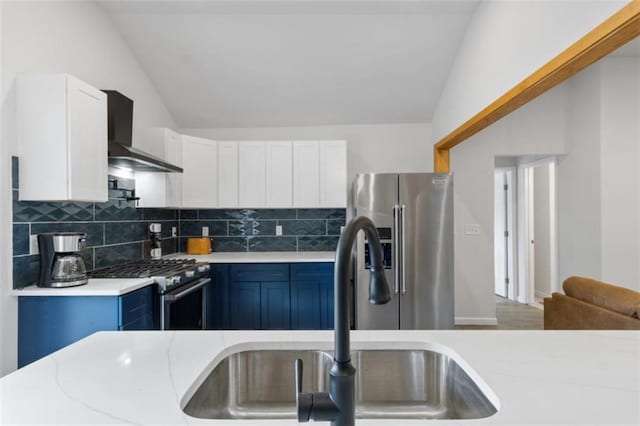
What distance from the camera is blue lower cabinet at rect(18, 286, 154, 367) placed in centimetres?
195

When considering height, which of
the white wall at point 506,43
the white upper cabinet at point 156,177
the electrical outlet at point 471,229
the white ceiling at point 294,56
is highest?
the white ceiling at point 294,56

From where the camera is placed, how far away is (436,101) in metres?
3.73

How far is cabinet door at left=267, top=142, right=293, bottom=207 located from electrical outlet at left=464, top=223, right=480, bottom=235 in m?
2.15

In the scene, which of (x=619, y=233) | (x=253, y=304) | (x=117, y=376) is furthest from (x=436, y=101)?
(x=117, y=376)

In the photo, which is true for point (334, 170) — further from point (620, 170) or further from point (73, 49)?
point (620, 170)

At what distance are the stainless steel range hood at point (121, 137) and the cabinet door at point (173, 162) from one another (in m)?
0.53

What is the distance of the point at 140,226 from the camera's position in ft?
10.5

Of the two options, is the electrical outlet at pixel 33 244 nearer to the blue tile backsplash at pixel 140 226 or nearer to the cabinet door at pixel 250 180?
the blue tile backsplash at pixel 140 226

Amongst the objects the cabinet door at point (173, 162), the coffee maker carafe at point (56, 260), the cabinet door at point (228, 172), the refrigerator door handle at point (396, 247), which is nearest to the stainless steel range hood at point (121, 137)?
the cabinet door at point (173, 162)

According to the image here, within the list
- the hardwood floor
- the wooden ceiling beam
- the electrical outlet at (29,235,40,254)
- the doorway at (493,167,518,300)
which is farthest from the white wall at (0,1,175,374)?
the doorway at (493,167,518,300)

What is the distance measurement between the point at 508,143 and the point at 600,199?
1111 mm

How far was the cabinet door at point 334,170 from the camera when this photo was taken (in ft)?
12.0

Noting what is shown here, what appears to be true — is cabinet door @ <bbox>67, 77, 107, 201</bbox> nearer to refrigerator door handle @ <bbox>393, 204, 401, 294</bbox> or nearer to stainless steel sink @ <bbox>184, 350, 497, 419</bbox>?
stainless steel sink @ <bbox>184, 350, 497, 419</bbox>

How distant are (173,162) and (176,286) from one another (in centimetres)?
146
